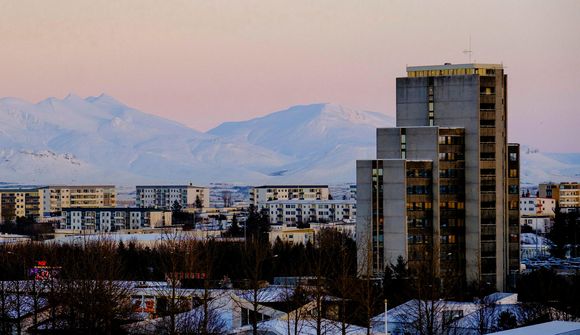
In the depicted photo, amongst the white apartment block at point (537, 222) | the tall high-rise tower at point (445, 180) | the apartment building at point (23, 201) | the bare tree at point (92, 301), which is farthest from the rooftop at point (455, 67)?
the apartment building at point (23, 201)

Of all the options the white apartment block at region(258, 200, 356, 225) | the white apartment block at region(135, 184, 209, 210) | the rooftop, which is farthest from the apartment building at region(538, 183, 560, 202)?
the rooftop

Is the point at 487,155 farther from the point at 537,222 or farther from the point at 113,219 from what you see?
the point at 113,219

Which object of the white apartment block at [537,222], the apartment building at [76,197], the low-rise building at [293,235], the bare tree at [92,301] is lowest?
the bare tree at [92,301]

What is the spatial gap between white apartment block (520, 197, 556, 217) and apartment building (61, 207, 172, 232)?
34903 mm

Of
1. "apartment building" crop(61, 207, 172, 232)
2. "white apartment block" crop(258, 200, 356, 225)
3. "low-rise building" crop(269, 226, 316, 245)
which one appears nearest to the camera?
"low-rise building" crop(269, 226, 316, 245)

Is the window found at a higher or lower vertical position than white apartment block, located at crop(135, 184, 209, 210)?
higher

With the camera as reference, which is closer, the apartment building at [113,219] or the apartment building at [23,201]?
the apartment building at [113,219]

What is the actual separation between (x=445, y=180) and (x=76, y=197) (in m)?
100

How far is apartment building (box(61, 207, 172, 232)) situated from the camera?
112 m

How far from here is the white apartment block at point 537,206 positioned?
120062 mm

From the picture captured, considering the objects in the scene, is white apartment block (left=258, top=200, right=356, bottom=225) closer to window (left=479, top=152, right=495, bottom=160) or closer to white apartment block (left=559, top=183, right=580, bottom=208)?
white apartment block (left=559, top=183, right=580, bottom=208)

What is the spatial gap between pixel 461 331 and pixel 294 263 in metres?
20.6

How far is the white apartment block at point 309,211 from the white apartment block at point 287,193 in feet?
67.5

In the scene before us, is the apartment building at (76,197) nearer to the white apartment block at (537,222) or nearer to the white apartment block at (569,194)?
the white apartment block at (569,194)
